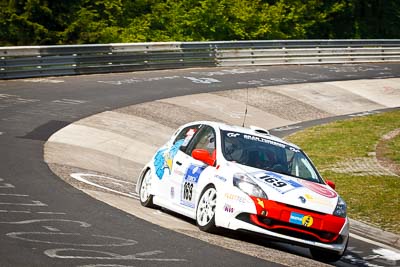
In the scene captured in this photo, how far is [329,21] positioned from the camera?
220ft

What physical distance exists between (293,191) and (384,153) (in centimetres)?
1255

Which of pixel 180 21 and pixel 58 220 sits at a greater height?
pixel 58 220

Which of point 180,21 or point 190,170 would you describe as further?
point 180,21

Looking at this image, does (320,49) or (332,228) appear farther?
(320,49)

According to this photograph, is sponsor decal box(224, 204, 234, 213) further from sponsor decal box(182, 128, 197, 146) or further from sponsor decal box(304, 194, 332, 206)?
sponsor decal box(182, 128, 197, 146)

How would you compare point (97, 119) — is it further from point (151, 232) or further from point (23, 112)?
point (151, 232)

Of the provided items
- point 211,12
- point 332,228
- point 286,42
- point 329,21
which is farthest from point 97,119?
point 329,21

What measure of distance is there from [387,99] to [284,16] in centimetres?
2367

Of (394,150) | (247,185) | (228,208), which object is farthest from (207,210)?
(394,150)

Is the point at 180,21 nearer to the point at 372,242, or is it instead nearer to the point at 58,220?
the point at 372,242

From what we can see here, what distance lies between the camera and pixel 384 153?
77.6 feet

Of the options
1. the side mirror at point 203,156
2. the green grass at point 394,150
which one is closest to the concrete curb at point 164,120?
the side mirror at point 203,156

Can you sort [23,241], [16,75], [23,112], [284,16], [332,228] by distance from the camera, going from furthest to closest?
[284,16] < [16,75] < [23,112] < [332,228] < [23,241]

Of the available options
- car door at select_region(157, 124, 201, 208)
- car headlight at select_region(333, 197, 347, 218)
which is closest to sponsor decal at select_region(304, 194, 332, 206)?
car headlight at select_region(333, 197, 347, 218)
